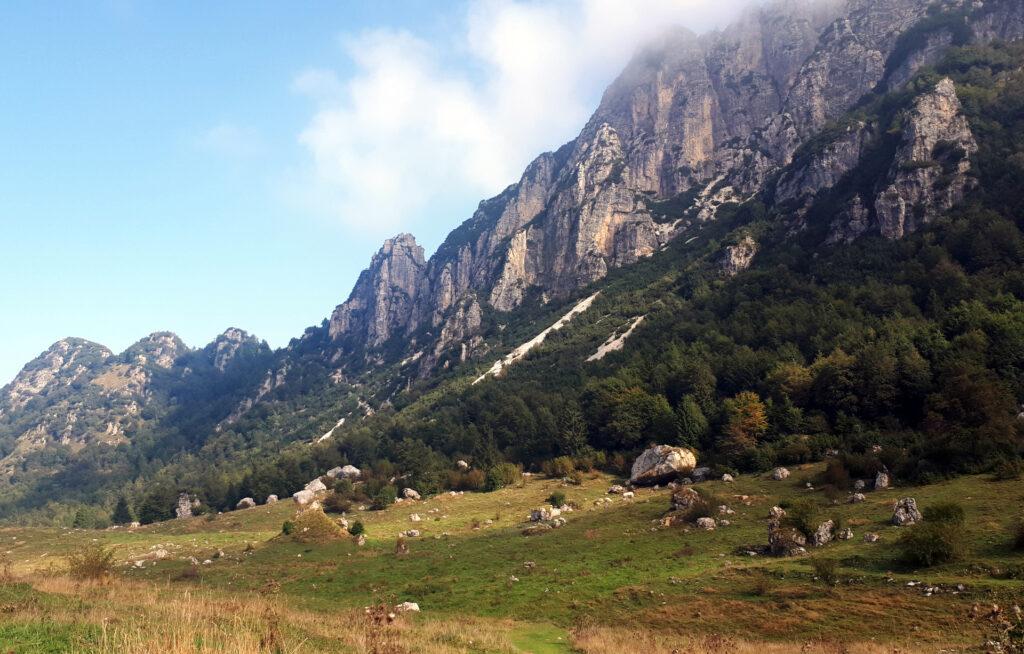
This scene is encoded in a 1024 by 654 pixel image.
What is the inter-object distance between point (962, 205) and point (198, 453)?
21308 cm

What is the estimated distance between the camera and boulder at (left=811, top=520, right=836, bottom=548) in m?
26.2

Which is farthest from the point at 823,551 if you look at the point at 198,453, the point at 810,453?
the point at 198,453

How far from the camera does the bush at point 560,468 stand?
6306cm

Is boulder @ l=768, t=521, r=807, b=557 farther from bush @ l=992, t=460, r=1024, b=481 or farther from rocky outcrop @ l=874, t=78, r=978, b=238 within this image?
rocky outcrop @ l=874, t=78, r=978, b=238

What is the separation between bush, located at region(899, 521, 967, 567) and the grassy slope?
0.65 m

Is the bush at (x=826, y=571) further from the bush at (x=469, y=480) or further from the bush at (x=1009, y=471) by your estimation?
the bush at (x=469, y=480)

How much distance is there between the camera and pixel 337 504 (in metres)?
61.8

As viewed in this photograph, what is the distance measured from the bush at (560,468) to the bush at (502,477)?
3637 mm

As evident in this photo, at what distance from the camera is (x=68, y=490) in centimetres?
15538

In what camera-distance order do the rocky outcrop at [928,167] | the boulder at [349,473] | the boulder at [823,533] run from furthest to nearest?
the rocky outcrop at [928,167] → the boulder at [349,473] → the boulder at [823,533]

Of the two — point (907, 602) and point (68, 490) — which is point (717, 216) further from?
point (68, 490)

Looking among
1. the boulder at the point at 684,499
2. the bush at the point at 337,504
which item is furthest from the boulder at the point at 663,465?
the bush at the point at 337,504

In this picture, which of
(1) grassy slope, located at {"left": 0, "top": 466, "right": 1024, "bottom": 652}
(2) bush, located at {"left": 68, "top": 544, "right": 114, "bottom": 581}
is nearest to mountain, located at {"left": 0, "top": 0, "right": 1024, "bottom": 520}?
(1) grassy slope, located at {"left": 0, "top": 466, "right": 1024, "bottom": 652}

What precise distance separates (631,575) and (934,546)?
12309 millimetres
